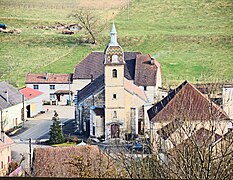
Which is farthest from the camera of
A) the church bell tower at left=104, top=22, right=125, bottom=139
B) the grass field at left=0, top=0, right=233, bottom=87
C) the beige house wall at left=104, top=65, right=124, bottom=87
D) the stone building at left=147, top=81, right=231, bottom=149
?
the beige house wall at left=104, top=65, right=124, bottom=87

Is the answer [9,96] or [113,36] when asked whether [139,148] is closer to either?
[113,36]

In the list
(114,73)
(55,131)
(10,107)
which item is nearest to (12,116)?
(10,107)

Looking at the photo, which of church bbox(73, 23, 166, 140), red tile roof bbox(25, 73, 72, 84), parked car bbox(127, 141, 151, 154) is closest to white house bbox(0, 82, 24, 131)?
red tile roof bbox(25, 73, 72, 84)

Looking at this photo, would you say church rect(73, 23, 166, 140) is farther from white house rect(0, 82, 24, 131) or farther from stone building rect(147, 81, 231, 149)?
white house rect(0, 82, 24, 131)

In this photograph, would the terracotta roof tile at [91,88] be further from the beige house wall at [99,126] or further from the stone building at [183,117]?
the stone building at [183,117]

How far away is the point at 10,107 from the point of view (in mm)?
3059

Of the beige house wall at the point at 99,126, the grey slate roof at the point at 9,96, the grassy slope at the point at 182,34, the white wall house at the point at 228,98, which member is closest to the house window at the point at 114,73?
the beige house wall at the point at 99,126

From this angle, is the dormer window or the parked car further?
the dormer window

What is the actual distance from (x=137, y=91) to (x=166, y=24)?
0.54 m

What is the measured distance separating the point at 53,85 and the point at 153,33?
0.68 metres

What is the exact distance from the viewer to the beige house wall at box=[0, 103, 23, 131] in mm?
3080

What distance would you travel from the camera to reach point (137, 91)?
318 centimetres

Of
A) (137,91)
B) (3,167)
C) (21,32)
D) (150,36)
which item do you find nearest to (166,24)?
(150,36)

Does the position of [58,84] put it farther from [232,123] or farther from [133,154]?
[232,123]
